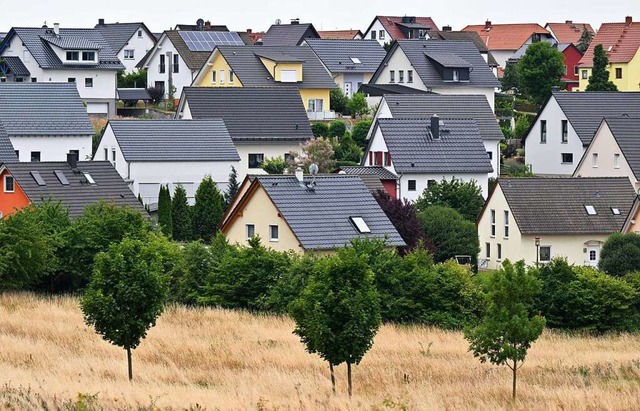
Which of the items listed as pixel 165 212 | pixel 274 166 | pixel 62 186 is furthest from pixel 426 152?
pixel 62 186

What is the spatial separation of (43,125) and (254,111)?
946 centimetres

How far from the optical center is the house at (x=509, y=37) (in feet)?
435

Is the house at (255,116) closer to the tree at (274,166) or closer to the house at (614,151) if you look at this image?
the tree at (274,166)

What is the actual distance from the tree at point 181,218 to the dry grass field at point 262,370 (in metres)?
19.0

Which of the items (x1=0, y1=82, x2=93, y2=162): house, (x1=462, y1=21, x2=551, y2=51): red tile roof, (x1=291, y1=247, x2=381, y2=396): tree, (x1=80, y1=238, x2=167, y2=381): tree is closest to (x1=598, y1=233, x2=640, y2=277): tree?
(x1=80, y1=238, x2=167, y2=381): tree

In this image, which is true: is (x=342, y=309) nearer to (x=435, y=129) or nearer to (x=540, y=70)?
(x=435, y=129)

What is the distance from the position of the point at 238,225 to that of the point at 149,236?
7707 millimetres

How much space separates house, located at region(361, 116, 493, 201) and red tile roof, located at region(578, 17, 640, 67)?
3072cm

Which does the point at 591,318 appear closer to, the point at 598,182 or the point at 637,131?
the point at 598,182

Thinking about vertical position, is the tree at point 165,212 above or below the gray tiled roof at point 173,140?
below

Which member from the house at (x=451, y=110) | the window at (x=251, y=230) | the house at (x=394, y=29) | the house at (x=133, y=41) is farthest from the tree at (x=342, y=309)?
the house at (x=394, y=29)

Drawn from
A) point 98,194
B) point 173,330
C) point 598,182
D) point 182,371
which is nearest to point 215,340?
point 173,330

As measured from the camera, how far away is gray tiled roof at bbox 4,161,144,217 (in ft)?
186

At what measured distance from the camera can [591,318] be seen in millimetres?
41781
